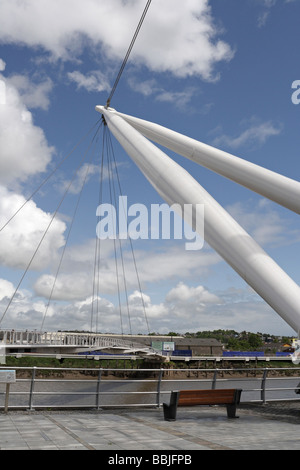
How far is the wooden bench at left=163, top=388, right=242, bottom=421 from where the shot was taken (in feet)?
30.3

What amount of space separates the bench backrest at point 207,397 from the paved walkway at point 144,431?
38 cm

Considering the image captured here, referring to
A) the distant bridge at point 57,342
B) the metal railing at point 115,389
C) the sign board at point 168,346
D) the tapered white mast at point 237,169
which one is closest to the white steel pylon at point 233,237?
the tapered white mast at point 237,169

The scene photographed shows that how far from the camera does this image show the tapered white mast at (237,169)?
9.31 m

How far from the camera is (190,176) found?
10.8 meters

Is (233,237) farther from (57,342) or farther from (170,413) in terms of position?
(57,342)

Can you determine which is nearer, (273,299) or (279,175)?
(273,299)

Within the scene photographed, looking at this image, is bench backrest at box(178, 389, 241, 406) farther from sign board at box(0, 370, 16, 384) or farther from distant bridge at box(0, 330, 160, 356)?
distant bridge at box(0, 330, 160, 356)

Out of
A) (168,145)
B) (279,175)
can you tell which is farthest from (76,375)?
(279,175)

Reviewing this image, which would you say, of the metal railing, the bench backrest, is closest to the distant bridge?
the metal railing

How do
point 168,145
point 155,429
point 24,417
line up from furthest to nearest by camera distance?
point 168,145, point 24,417, point 155,429

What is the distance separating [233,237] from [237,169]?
294cm

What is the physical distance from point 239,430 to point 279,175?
5265 millimetres
